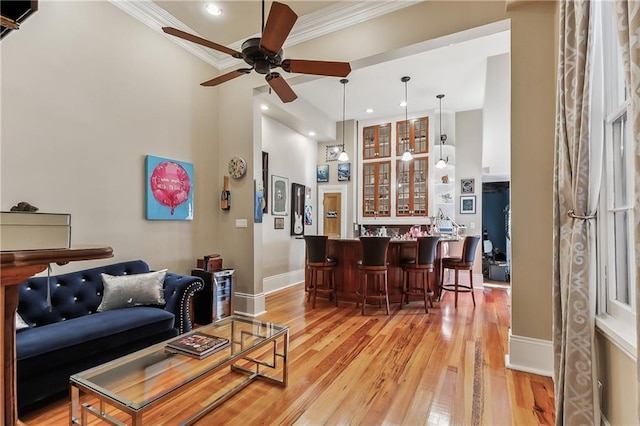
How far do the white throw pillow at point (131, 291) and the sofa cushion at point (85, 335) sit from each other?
98 millimetres

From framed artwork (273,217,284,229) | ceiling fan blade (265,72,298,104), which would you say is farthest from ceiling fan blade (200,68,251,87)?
framed artwork (273,217,284,229)

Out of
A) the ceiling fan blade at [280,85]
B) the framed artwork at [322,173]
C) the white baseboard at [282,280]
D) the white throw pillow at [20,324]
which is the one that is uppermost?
the ceiling fan blade at [280,85]

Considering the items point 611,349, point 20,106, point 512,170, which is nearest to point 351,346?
point 611,349

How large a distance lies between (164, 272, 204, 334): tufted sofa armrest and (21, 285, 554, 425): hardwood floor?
2.61ft

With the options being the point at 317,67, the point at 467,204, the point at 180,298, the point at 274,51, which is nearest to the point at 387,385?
the point at 180,298

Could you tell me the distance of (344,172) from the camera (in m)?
7.16

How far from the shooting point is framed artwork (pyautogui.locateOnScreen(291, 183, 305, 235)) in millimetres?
6449

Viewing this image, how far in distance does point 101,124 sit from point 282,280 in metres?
3.96

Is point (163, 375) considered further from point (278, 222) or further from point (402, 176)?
point (402, 176)

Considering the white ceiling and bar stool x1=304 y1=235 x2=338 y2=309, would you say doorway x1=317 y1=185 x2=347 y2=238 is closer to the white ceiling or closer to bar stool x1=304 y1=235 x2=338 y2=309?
the white ceiling

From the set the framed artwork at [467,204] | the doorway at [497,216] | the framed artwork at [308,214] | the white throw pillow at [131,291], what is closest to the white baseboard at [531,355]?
the white throw pillow at [131,291]

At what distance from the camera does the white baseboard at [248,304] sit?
163 inches

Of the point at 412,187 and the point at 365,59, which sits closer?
the point at 365,59

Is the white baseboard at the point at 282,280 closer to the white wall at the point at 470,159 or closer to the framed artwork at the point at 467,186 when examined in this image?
the white wall at the point at 470,159
